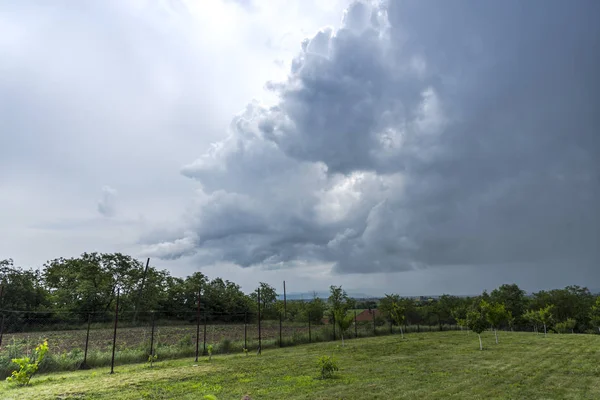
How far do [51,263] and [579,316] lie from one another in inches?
2608

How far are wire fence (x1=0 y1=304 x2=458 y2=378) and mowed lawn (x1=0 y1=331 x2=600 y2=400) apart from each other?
59.7 inches

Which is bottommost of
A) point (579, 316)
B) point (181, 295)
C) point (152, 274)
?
point (579, 316)

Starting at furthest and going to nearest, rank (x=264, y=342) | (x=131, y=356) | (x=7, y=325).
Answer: (x=7, y=325), (x=264, y=342), (x=131, y=356)

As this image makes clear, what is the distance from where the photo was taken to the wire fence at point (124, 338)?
50.0ft

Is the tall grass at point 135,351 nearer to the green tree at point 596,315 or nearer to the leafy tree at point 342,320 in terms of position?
the leafy tree at point 342,320

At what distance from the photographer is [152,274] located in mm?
45062

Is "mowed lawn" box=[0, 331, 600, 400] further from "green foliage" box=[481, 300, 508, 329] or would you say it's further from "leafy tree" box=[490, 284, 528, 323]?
"leafy tree" box=[490, 284, 528, 323]

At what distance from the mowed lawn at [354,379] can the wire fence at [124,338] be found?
1.52 m

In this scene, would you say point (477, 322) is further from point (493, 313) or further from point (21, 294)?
point (21, 294)

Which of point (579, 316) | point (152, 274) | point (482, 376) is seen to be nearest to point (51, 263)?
point (152, 274)

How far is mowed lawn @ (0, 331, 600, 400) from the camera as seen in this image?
A: 31.8 ft

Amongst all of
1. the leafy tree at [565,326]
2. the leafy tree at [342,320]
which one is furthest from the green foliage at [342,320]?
the leafy tree at [565,326]

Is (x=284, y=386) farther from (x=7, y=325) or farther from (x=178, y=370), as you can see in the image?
(x=7, y=325)

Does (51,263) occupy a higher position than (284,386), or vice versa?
(51,263)
